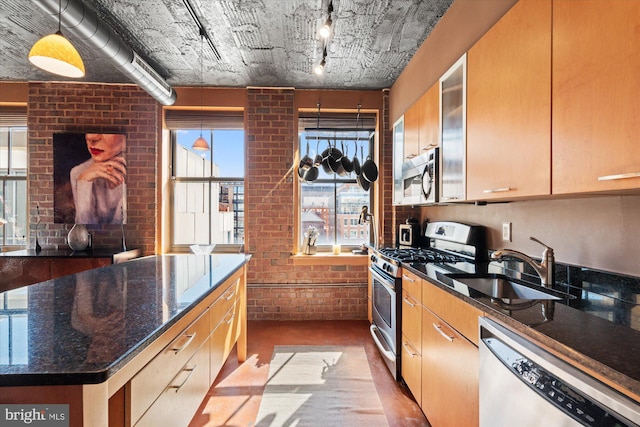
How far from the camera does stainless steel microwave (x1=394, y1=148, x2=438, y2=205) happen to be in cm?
221

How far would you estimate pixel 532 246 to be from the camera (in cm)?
174

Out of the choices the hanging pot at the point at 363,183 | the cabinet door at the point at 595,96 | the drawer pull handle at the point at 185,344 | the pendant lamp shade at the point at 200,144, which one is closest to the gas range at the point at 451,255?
the cabinet door at the point at 595,96

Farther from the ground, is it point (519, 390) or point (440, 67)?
point (440, 67)

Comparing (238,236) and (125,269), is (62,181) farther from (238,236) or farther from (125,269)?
(125,269)

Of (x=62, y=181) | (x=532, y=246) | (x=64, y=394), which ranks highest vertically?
(x=62, y=181)

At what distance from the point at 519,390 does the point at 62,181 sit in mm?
4355

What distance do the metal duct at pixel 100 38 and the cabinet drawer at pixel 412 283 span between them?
273cm

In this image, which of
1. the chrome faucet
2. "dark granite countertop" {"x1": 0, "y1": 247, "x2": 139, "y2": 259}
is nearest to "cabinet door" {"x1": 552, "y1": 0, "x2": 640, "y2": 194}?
the chrome faucet

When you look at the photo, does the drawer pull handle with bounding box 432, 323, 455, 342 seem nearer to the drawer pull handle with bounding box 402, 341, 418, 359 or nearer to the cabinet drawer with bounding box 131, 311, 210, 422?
the drawer pull handle with bounding box 402, 341, 418, 359

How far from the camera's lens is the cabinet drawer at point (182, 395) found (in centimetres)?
106

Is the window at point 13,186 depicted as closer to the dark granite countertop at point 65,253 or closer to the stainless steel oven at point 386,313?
the dark granite countertop at point 65,253

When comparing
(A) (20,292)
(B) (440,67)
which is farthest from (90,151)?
(B) (440,67)

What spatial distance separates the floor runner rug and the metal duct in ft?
9.01

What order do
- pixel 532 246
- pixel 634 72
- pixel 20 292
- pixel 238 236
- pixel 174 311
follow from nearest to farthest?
pixel 634 72 → pixel 174 311 → pixel 20 292 → pixel 532 246 → pixel 238 236
